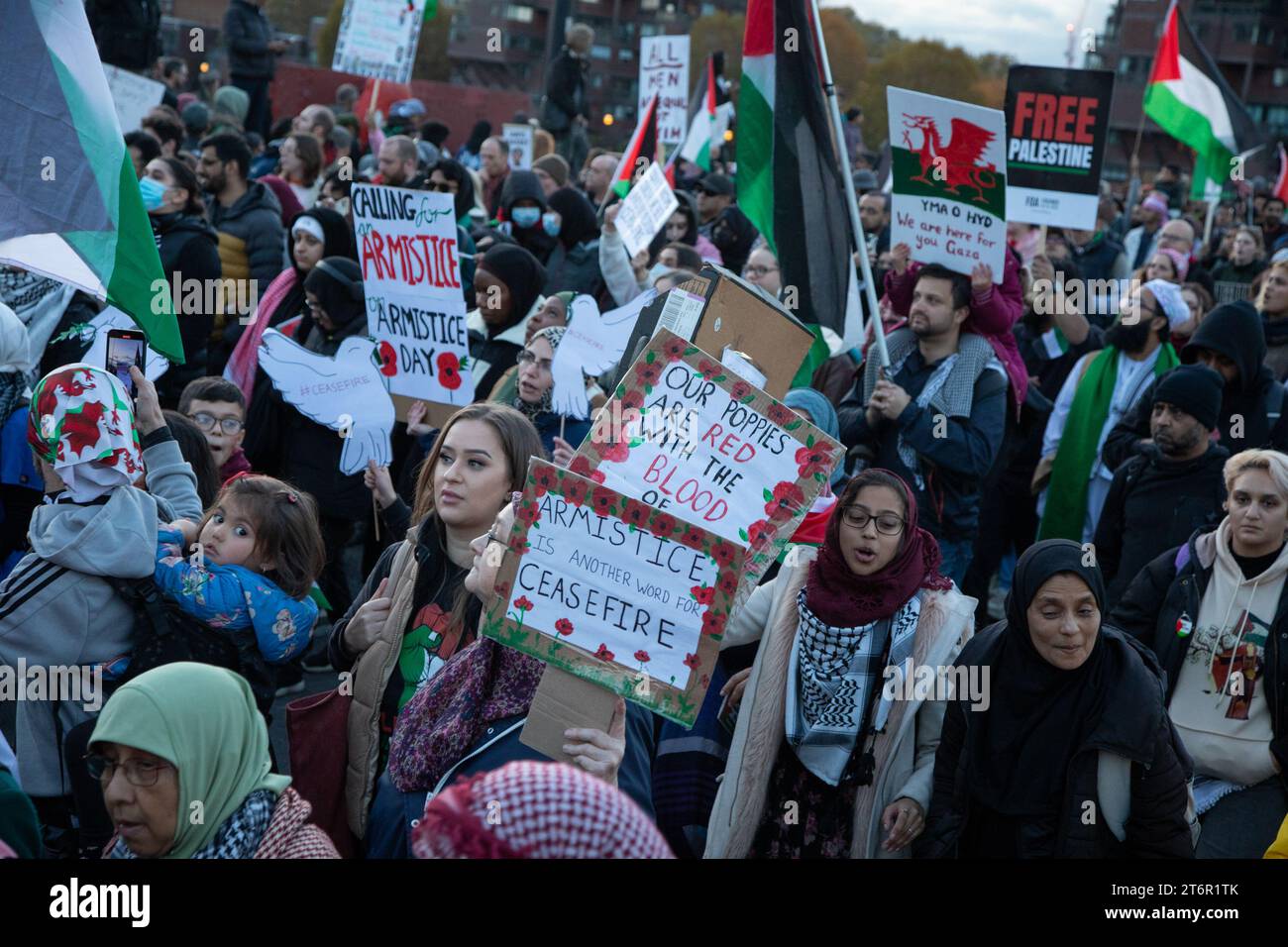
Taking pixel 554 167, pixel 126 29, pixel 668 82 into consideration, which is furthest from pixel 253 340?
pixel 668 82

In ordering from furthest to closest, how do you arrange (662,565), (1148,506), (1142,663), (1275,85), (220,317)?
(1275,85) → (220,317) → (1148,506) → (1142,663) → (662,565)

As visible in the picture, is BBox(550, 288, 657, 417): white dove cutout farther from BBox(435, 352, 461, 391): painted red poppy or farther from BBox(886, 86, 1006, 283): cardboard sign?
BBox(886, 86, 1006, 283): cardboard sign

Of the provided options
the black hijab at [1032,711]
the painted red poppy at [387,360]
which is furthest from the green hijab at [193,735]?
the painted red poppy at [387,360]

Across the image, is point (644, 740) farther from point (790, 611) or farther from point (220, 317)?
point (220, 317)

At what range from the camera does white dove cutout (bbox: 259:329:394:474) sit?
623 centimetres

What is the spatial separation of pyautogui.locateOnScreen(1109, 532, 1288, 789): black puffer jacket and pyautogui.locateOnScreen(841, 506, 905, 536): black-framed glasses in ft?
3.92

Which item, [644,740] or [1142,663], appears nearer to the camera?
[644,740]

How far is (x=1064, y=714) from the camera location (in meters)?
3.92

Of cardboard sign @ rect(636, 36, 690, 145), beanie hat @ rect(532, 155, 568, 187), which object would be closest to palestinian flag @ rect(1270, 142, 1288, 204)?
cardboard sign @ rect(636, 36, 690, 145)

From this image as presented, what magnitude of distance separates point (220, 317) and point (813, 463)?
5.75 m

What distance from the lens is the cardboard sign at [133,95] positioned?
39.9ft

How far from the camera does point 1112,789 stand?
3869 mm

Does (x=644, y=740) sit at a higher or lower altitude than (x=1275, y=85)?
lower
